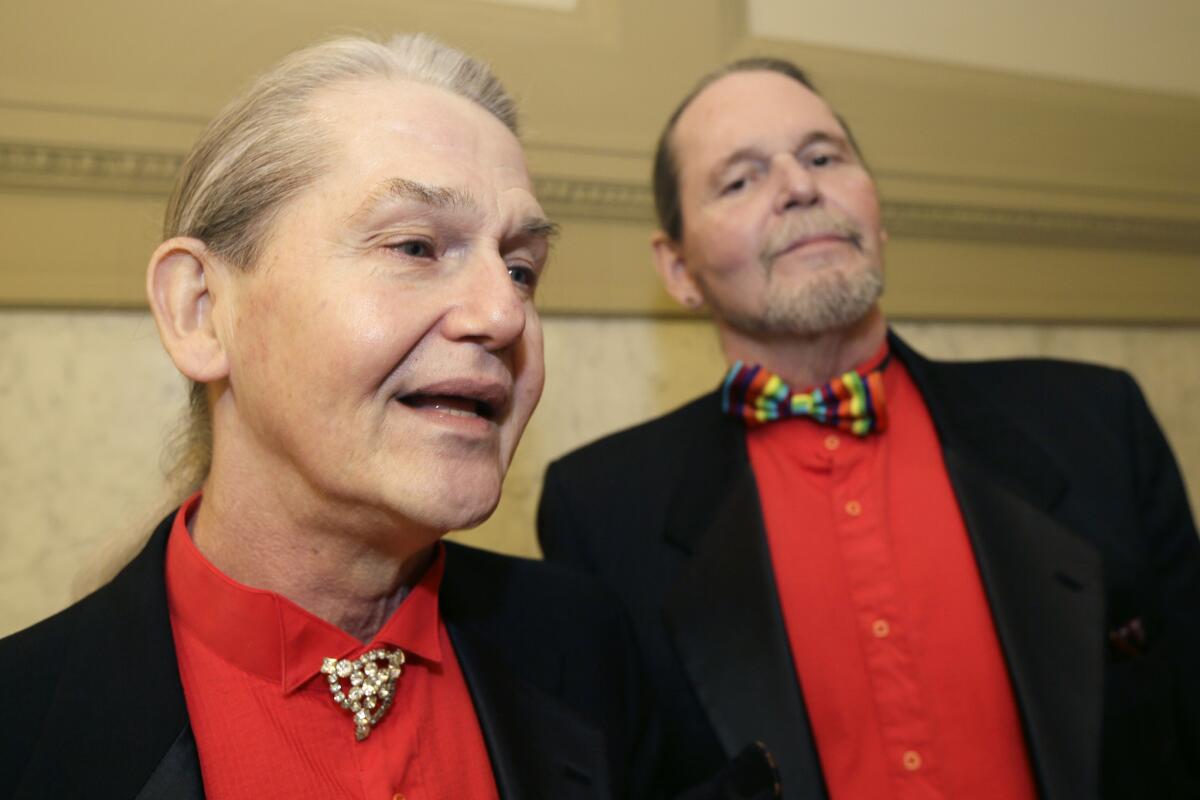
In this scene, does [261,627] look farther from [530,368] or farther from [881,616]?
[881,616]

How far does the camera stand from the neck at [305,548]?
0.97m

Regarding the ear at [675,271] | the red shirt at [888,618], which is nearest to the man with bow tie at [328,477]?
the red shirt at [888,618]

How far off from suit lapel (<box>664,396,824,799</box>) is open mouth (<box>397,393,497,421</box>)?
538 mm

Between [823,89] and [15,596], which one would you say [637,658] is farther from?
[823,89]

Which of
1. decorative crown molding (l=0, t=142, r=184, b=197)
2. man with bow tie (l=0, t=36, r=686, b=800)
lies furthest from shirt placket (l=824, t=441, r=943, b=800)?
decorative crown molding (l=0, t=142, r=184, b=197)

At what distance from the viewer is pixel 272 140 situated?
99cm

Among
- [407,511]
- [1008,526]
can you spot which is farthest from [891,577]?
[407,511]

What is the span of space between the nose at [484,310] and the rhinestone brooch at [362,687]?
332 millimetres

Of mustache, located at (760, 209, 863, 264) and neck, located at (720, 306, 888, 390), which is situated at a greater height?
mustache, located at (760, 209, 863, 264)

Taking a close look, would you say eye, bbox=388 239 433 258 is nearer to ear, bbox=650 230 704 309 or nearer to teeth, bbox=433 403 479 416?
teeth, bbox=433 403 479 416

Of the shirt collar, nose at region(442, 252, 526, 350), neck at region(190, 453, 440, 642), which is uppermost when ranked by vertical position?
nose at region(442, 252, 526, 350)

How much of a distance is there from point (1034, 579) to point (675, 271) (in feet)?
2.58

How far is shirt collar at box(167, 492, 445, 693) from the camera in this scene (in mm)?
926

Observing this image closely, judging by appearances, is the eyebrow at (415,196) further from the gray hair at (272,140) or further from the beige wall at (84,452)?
the beige wall at (84,452)
